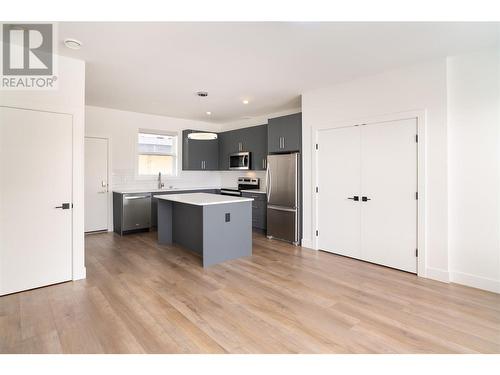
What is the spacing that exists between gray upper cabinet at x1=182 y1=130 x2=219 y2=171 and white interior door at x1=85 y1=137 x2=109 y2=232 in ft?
5.86

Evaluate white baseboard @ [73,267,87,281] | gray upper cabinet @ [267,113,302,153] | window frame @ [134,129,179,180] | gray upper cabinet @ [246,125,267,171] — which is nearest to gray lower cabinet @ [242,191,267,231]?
gray upper cabinet @ [246,125,267,171]

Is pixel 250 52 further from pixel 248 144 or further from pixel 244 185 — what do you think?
pixel 244 185

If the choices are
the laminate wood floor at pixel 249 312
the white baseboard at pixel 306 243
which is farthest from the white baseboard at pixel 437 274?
the white baseboard at pixel 306 243

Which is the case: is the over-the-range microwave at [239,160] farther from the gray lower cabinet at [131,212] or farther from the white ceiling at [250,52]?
the gray lower cabinet at [131,212]

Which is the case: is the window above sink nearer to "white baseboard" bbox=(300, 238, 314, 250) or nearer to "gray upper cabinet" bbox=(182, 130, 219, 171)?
"gray upper cabinet" bbox=(182, 130, 219, 171)

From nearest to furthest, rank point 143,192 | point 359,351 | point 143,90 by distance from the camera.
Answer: point 359,351 < point 143,90 < point 143,192

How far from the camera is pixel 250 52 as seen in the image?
3.01m

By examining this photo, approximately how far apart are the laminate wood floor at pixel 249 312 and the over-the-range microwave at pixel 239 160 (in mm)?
3064

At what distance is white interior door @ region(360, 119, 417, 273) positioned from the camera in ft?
11.3

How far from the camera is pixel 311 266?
12.2ft

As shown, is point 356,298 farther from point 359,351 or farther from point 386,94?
point 386,94
